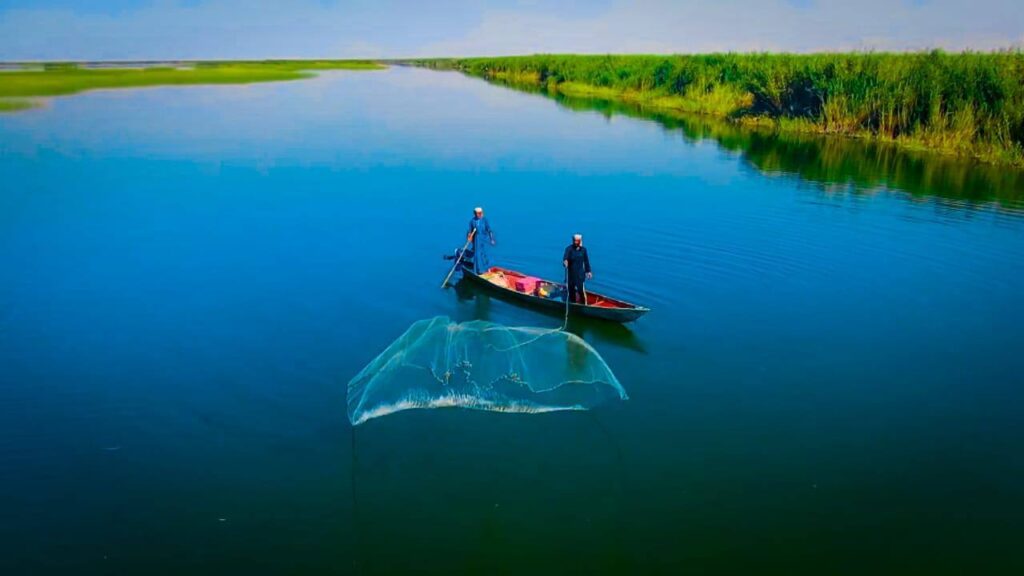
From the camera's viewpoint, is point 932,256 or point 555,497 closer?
point 555,497

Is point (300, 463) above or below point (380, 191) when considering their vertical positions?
below

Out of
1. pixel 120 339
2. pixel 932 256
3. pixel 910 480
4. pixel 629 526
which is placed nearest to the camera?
pixel 629 526

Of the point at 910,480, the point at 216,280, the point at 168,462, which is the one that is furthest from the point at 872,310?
the point at 216,280

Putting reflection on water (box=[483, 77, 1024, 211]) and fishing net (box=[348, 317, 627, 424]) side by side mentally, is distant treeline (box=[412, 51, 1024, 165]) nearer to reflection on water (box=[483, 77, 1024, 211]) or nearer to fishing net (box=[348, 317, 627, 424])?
reflection on water (box=[483, 77, 1024, 211])

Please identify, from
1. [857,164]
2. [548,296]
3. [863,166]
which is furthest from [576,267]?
[857,164]

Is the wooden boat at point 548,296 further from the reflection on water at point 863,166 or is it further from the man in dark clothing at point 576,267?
the reflection on water at point 863,166

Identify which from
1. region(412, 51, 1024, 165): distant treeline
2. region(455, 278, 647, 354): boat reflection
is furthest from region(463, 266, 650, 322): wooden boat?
region(412, 51, 1024, 165): distant treeline

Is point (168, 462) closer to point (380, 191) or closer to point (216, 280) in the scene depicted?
point (216, 280)
